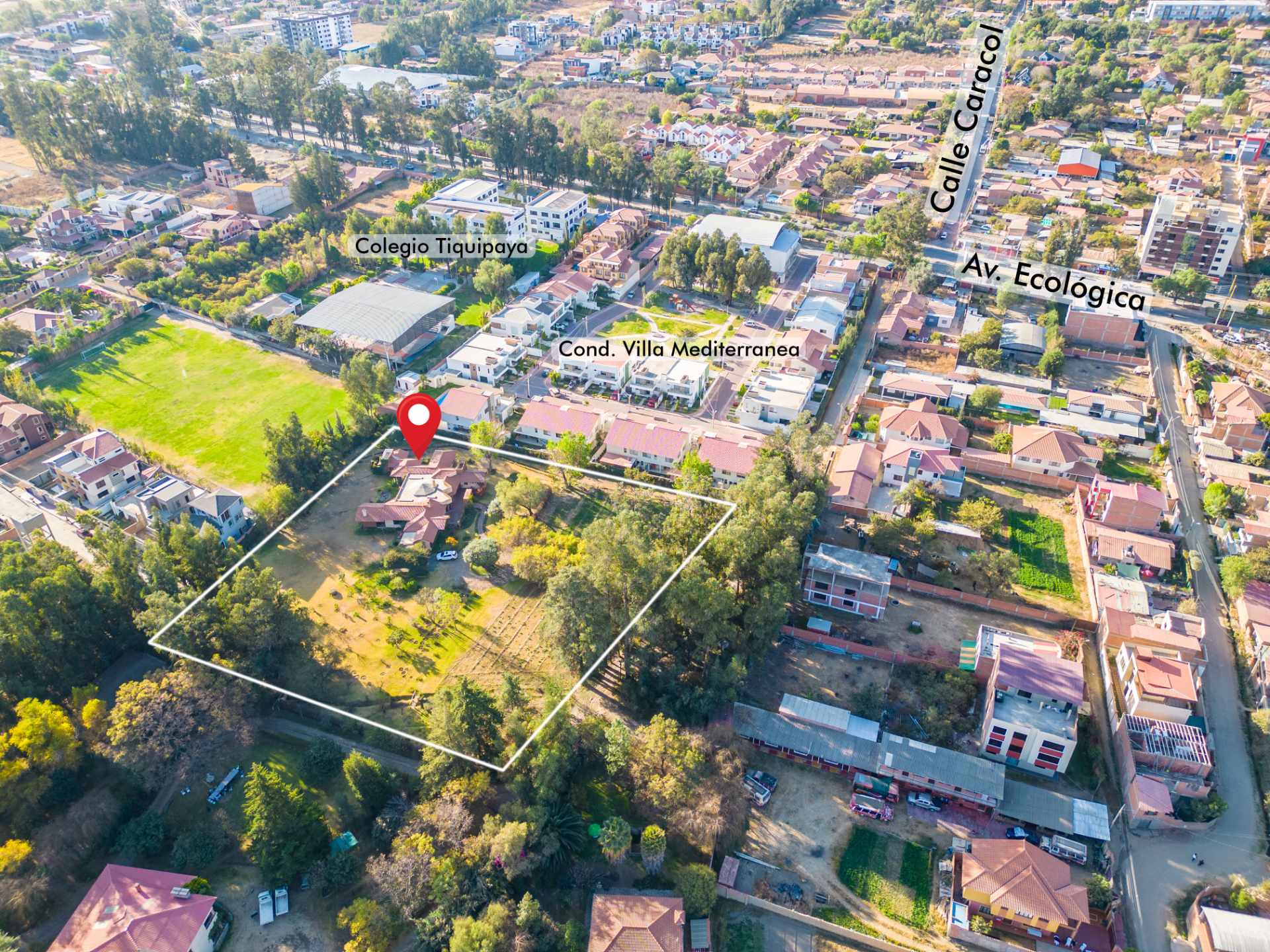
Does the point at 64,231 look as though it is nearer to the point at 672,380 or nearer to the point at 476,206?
the point at 476,206

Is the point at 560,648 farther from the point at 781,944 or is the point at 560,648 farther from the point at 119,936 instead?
the point at 119,936

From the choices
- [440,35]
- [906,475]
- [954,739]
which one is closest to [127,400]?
[906,475]

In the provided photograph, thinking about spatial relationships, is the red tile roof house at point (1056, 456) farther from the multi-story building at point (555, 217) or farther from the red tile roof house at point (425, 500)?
the multi-story building at point (555, 217)

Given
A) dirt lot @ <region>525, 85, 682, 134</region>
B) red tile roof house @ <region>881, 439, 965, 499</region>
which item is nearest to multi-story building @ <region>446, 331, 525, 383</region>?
red tile roof house @ <region>881, 439, 965, 499</region>

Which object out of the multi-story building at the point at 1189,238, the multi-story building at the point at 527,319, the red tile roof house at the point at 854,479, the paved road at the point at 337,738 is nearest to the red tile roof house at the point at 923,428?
the red tile roof house at the point at 854,479

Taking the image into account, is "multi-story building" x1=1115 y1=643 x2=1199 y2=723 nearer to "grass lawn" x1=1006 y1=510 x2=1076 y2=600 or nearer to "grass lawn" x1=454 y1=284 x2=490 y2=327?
"grass lawn" x1=1006 y1=510 x2=1076 y2=600

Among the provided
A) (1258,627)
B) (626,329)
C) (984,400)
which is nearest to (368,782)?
(1258,627)

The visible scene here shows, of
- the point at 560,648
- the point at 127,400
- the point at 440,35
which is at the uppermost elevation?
the point at 440,35
